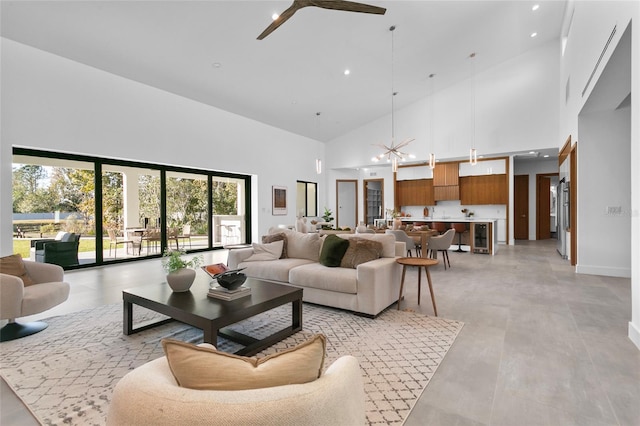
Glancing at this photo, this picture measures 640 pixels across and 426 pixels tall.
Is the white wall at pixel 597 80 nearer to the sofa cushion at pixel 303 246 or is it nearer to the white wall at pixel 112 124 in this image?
A: the sofa cushion at pixel 303 246

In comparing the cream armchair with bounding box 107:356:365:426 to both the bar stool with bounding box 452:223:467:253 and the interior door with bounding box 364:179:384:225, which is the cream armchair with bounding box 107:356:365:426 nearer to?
the bar stool with bounding box 452:223:467:253

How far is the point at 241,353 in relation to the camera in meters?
2.46

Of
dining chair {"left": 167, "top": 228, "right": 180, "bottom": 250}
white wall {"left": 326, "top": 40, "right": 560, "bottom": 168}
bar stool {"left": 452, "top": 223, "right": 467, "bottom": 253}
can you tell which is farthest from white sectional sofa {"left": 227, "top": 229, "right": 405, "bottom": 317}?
white wall {"left": 326, "top": 40, "right": 560, "bottom": 168}

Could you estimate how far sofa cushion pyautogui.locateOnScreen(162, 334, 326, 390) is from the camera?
881 millimetres

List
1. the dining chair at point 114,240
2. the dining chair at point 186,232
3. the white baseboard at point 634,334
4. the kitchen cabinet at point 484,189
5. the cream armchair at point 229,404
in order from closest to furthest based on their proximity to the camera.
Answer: the cream armchair at point 229,404 → the white baseboard at point 634,334 → the dining chair at point 114,240 → the dining chair at point 186,232 → the kitchen cabinet at point 484,189

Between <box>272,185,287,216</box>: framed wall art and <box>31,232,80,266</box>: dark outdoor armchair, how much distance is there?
5.14 meters

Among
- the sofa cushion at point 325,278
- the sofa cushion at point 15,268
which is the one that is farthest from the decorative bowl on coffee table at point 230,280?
the sofa cushion at point 15,268

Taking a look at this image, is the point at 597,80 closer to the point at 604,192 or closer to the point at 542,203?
the point at 604,192

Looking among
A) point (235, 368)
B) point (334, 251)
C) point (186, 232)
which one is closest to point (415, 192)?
point (186, 232)

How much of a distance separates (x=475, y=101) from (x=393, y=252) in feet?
24.4

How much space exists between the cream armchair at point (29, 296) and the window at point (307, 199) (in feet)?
25.3

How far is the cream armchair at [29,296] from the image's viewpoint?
2715 mm

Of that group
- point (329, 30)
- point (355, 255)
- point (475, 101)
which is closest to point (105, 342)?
point (355, 255)

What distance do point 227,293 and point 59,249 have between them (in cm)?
484
